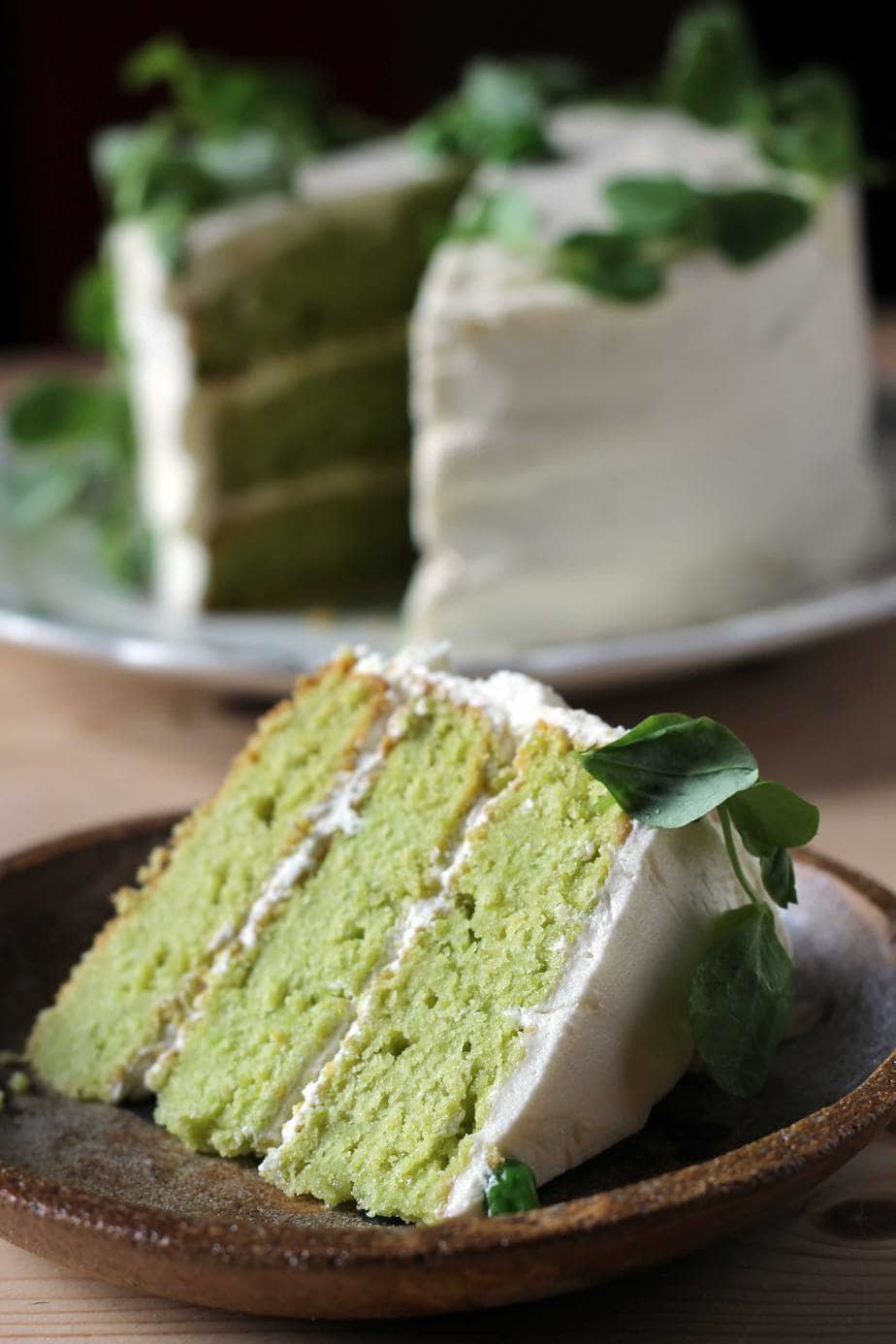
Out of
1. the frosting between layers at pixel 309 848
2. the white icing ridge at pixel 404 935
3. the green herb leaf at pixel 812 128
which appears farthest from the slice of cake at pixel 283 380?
the white icing ridge at pixel 404 935

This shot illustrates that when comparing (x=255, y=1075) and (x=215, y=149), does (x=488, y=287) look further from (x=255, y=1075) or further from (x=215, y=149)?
(x=255, y=1075)

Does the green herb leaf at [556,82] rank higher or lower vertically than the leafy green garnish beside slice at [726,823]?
higher

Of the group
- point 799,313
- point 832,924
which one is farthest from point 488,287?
point 832,924

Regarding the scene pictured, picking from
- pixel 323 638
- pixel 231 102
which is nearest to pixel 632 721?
pixel 323 638

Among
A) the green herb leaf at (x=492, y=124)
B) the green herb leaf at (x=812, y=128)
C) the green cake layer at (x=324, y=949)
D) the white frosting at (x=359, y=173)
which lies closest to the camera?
the green cake layer at (x=324, y=949)

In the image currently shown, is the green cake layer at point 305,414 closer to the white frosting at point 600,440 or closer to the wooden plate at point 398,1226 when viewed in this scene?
the white frosting at point 600,440

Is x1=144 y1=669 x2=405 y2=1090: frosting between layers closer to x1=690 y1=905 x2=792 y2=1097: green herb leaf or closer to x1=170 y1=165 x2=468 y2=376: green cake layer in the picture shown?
x1=690 y1=905 x2=792 y2=1097: green herb leaf

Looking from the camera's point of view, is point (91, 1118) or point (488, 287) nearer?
point (91, 1118)
